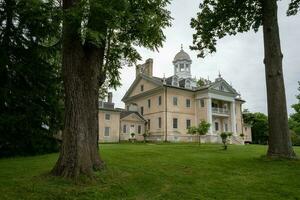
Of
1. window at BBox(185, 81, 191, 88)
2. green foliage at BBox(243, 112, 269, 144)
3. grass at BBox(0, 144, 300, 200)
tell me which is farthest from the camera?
green foliage at BBox(243, 112, 269, 144)

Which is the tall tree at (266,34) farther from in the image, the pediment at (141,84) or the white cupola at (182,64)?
the white cupola at (182,64)

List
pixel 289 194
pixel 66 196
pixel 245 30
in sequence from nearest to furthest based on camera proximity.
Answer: pixel 66 196 → pixel 289 194 → pixel 245 30

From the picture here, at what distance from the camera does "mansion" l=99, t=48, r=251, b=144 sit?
3397 cm

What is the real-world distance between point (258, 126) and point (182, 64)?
810 inches

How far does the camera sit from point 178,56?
4109 centimetres

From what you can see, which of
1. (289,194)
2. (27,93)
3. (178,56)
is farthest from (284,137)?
(178,56)

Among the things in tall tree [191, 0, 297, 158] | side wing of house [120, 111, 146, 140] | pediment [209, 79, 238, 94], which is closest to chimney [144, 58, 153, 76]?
side wing of house [120, 111, 146, 140]

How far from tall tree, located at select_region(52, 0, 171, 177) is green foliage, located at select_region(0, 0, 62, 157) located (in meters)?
5.27

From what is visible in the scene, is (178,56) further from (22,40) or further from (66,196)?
(66,196)

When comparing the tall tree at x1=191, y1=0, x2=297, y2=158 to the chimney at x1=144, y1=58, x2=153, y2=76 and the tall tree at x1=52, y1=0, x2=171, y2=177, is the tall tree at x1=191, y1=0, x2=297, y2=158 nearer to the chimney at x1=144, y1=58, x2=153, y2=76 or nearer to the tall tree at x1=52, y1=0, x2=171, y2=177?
the tall tree at x1=52, y1=0, x2=171, y2=177

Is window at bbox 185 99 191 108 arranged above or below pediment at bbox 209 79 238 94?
below

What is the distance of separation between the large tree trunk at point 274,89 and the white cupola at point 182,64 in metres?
29.1

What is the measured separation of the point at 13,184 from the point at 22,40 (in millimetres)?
8577

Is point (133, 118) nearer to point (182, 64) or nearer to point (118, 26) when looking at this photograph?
point (182, 64)
